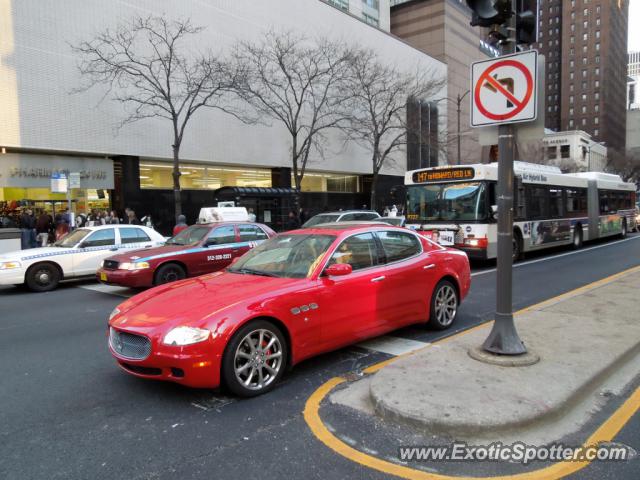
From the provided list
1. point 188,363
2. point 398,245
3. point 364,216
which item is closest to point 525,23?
point 398,245

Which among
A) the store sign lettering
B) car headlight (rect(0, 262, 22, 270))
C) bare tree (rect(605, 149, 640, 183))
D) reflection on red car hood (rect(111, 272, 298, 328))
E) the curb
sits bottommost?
the curb

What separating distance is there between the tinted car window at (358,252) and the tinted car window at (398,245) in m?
0.21

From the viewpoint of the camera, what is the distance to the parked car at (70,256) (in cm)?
1052

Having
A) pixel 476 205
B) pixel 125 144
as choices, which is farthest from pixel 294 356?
pixel 125 144

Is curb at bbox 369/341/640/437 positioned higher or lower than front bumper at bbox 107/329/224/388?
lower

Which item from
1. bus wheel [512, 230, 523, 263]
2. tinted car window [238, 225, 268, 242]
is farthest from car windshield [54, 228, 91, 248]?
bus wheel [512, 230, 523, 263]

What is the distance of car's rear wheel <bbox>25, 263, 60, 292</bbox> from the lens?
419 inches

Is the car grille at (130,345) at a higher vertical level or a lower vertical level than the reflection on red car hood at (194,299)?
lower

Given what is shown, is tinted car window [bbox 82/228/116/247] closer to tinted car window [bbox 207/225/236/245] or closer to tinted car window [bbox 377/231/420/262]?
tinted car window [bbox 207/225/236/245]

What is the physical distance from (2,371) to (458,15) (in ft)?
201

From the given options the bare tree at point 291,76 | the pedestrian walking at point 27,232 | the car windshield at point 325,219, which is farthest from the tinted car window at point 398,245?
the bare tree at point 291,76

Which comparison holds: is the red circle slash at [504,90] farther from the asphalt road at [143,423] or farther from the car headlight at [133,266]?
the car headlight at [133,266]

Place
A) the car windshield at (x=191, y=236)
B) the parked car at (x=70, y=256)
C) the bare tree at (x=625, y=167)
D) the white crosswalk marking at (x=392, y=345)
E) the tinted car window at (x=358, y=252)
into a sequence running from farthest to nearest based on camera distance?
the bare tree at (x=625, y=167)
the car windshield at (x=191, y=236)
the parked car at (x=70, y=256)
the white crosswalk marking at (x=392, y=345)
the tinted car window at (x=358, y=252)

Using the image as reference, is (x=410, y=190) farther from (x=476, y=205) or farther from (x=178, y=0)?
(x=178, y=0)
